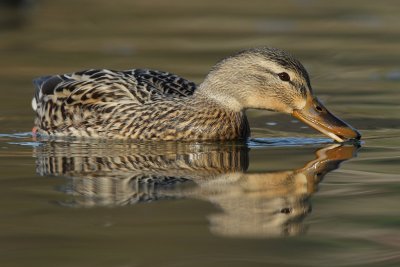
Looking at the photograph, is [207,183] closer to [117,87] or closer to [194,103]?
[194,103]

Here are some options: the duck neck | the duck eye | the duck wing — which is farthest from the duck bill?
the duck wing

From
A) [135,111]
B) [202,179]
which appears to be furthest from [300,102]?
[202,179]

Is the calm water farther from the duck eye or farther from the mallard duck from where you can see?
the duck eye

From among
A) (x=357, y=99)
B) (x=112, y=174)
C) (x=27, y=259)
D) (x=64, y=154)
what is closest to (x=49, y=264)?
(x=27, y=259)

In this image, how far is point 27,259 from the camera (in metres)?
6.25

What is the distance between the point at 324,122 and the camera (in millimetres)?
10094

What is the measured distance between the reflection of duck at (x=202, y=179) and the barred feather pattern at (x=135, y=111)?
10.1 inches

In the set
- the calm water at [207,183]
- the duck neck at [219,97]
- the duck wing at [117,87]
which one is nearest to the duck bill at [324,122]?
the calm water at [207,183]

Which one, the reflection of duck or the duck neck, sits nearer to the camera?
the reflection of duck

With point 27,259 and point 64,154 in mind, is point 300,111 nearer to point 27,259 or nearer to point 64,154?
point 64,154

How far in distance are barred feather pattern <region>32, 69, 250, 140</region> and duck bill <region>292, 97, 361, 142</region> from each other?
620 millimetres

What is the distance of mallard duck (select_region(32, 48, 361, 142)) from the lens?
10.2 meters

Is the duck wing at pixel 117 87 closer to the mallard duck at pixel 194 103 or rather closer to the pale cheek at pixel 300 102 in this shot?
Answer: the mallard duck at pixel 194 103

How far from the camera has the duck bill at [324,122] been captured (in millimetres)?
9992
